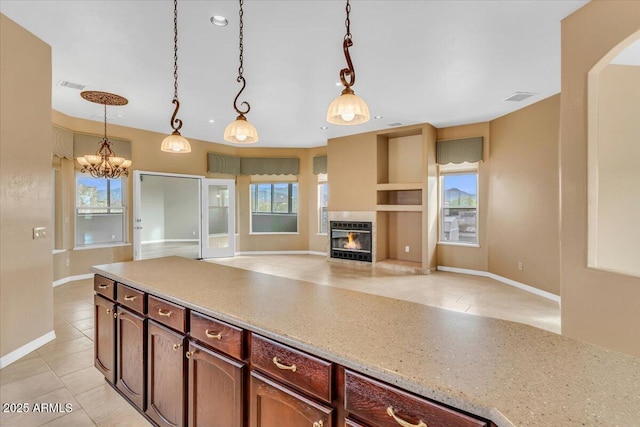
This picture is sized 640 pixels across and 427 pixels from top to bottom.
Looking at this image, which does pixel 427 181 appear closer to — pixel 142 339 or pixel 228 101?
pixel 228 101

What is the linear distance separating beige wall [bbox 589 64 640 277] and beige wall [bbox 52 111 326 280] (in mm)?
6292

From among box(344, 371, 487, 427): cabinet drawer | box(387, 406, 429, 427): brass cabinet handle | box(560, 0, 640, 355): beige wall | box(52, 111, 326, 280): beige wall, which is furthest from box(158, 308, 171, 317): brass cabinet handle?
box(52, 111, 326, 280): beige wall

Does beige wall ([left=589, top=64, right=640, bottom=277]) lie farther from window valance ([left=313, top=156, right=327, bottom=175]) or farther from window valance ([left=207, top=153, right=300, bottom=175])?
window valance ([left=207, top=153, right=300, bottom=175])

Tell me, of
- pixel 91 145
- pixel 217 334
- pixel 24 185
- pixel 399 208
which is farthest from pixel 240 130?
pixel 91 145

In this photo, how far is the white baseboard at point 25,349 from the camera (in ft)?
9.01

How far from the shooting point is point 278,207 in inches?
354

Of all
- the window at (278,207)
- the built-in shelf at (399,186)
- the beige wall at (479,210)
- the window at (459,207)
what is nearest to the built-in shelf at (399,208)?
the built-in shelf at (399,186)

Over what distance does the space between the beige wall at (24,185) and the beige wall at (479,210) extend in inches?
249

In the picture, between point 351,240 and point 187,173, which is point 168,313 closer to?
point 351,240

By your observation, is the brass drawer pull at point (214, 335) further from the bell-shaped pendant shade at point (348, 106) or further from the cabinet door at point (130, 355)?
the bell-shaped pendant shade at point (348, 106)

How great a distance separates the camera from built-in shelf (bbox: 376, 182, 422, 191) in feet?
21.3

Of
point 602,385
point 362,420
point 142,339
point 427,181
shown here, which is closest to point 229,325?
point 362,420

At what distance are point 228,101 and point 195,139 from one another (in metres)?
3.20

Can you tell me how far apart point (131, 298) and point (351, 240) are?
5.72 m
